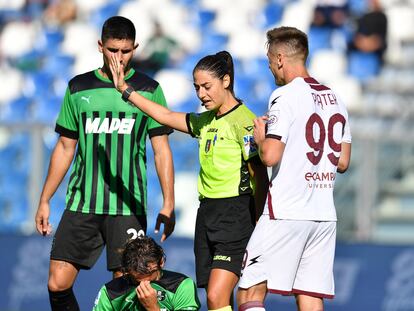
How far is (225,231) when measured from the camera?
648cm

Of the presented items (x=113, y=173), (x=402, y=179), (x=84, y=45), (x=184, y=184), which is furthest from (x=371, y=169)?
(x=84, y=45)

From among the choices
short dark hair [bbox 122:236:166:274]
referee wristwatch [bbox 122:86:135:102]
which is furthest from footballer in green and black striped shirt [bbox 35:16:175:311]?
short dark hair [bbox 122:236:166:274]

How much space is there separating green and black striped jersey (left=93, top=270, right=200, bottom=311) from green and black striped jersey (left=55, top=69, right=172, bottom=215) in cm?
89

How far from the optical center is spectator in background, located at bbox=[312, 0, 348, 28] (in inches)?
620

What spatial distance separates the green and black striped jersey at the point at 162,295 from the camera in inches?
243

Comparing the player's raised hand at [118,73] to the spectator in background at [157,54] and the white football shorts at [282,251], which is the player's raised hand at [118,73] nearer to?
the white football shorts at [282,251]

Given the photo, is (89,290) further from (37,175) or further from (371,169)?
(371,169)

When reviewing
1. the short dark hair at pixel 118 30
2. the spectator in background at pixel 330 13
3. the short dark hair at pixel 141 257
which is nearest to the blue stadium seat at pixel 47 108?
the spectator in background at pixel 330 13

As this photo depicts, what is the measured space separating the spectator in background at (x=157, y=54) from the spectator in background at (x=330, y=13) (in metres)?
2.26

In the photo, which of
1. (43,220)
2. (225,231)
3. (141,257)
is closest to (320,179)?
(225,231)

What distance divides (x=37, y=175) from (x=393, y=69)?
5766 mm

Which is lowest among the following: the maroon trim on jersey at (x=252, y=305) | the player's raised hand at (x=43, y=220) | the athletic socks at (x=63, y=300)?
the athletic socks at (x=63, y=300)

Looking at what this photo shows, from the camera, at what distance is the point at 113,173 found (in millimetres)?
7051

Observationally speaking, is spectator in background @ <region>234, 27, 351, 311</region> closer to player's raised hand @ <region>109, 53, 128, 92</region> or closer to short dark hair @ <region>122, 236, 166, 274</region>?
short dark hair @ <region>122, 236, 166, 274</region>
